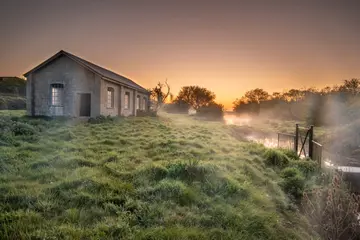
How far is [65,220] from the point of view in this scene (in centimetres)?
427

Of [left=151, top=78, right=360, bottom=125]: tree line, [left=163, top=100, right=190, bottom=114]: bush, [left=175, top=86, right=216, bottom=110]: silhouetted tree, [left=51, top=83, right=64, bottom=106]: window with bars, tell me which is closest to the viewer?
[left=51, top=83, right=64, bottom=106]: window with bars

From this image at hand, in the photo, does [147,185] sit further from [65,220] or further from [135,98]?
[135,98]

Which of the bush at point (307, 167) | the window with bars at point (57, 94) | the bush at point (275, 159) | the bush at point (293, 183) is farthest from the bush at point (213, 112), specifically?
the bush at point (293, 183)

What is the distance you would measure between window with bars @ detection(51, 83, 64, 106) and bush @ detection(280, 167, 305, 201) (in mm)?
18913

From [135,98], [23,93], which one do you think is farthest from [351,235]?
[23,93]

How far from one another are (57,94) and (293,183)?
19.9 m

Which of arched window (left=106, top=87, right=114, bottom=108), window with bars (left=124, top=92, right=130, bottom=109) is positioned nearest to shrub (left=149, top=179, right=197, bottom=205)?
A: arched window (left=106, top=87, right=114, bottom=108)

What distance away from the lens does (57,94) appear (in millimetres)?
21766

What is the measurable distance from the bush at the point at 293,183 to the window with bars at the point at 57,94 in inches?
745

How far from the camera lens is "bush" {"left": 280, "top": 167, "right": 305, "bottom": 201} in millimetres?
7496

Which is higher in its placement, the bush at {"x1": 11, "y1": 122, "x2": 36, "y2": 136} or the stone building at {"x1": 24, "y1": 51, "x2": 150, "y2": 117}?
the stone building at {"x1": 24, "y1": 51, "x2": 150, "y2": 117}

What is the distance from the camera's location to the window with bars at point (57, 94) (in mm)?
21609

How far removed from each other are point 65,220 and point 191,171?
11.5 feet

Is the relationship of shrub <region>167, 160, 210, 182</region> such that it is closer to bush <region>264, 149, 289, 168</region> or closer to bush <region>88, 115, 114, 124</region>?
bush <region>264, 149, 289, 168</region>
